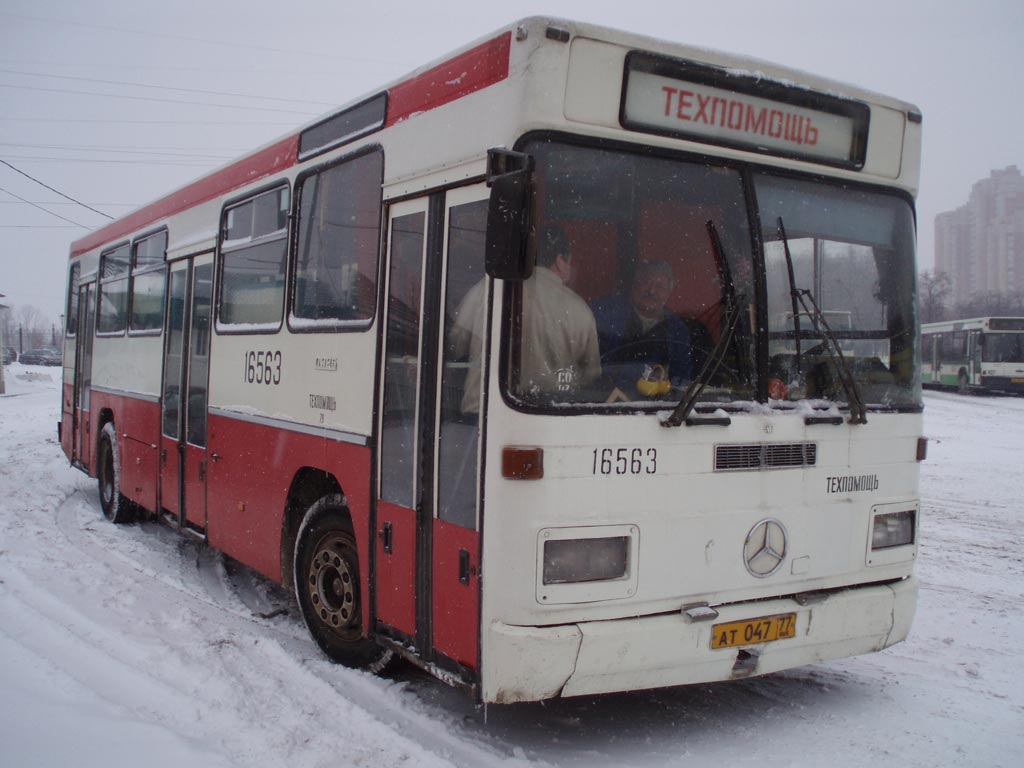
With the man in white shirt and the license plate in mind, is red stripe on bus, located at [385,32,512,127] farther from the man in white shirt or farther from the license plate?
the license plate

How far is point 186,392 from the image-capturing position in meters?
7.54

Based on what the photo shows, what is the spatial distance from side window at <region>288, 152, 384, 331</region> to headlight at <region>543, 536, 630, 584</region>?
1789 mm

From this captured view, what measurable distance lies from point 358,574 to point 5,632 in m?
2.21

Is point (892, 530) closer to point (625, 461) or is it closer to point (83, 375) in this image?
point (625, 461)

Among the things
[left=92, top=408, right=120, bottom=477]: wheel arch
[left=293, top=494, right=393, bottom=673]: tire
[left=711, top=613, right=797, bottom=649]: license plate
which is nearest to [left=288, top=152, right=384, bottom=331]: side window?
[left=293, top=494, right=393, bottom=673]: tire

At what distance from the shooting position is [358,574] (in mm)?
5148

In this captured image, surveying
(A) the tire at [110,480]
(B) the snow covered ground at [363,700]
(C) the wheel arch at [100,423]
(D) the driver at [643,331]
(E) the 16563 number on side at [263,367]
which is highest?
(D) the driver at [643,331]

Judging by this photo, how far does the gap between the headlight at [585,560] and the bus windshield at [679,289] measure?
0.58 meters

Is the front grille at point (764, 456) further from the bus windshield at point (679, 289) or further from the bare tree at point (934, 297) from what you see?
the bare tree at point (934, 297)

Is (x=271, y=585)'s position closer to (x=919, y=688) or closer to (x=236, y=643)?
(x=236, y=643)

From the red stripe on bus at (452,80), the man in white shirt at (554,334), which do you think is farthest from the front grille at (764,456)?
the red stripe on bus at (452,80)

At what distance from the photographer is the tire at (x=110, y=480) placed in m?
9.55

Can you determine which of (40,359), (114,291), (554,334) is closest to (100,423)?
(114,291)

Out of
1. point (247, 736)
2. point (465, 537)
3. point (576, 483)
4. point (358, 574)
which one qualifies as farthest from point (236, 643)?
point (576, 483)
